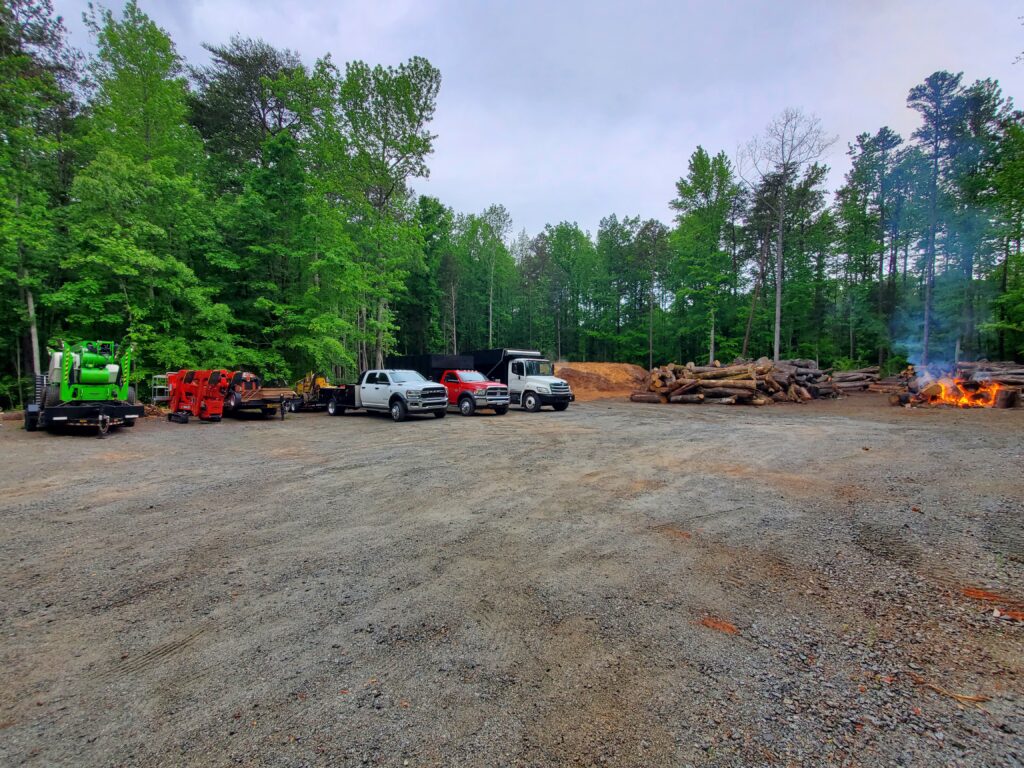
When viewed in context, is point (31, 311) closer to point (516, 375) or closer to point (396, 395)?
point (396, 395)

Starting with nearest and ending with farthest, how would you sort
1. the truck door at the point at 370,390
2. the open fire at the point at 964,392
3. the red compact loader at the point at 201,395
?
the red compact loader at the point at 201,395, the truck door at the point at 370,390, the open fire at the point at 964,392

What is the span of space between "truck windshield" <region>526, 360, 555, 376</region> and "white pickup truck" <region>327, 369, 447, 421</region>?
5511 mm

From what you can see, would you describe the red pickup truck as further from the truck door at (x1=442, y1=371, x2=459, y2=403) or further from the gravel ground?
the gravel ground

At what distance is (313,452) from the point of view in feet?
30.4

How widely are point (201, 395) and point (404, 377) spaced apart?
6.72 metres

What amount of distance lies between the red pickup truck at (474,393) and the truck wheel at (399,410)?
2.35 meters

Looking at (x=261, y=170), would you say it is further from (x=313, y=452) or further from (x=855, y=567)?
(x=855, y=567)

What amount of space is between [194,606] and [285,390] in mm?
13837

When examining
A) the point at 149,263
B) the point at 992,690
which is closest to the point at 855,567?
the point at 992,690

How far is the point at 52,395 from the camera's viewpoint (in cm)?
1155

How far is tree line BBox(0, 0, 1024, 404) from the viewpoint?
15.9 m

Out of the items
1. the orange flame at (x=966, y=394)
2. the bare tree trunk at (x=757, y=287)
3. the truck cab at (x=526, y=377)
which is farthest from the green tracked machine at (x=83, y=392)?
the bare tree trunk at (x=757, y=287)

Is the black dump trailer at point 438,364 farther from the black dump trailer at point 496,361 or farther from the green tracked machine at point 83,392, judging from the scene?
the green tracked machine at point 83,392

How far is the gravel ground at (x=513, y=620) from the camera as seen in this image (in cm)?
198
